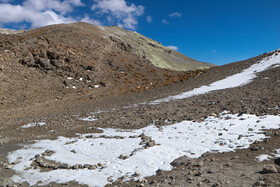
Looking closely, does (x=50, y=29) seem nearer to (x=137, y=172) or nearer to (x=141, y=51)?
(x=141, y=51)

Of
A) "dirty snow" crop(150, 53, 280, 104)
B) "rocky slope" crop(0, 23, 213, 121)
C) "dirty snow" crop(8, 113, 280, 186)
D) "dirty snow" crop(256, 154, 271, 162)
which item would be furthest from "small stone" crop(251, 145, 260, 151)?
"rocky slope" crop(0, 23, 213, 121)

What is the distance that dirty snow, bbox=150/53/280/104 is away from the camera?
23812mm

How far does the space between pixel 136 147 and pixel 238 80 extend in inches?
871

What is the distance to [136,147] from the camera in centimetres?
970

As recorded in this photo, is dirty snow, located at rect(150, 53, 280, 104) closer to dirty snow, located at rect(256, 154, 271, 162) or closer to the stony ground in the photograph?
the stony ground

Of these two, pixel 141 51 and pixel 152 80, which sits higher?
pixel 141 51

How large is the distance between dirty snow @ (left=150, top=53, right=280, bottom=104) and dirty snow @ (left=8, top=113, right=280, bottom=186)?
1054 cm

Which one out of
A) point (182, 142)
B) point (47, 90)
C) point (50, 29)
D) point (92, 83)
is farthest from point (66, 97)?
point (50, 29)

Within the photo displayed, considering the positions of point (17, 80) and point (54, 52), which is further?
point (54, 52)

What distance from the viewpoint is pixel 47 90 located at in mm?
26406

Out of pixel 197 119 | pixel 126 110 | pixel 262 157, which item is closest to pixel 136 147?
pixel 262 157

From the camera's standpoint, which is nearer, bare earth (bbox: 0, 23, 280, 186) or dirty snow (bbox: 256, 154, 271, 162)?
bare earth (bbox: 0, 23, 280, 186)

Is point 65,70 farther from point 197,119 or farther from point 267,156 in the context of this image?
point 267,156

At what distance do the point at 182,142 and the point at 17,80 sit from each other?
24714mm
